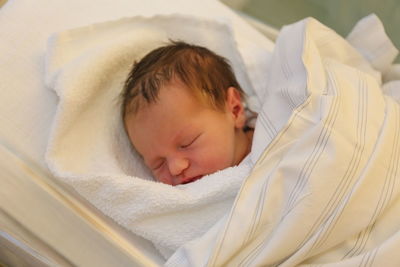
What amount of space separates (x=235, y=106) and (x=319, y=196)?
0.26 m

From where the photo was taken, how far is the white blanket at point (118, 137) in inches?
30.5

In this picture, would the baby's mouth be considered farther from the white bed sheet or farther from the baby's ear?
the white bed sheet

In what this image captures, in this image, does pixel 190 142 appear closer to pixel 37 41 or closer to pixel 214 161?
pixel 214 161

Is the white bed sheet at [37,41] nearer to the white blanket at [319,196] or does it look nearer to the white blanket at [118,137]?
the white blanket at [118,137]

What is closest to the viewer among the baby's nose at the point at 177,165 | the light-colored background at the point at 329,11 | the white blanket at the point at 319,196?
the white blanket at the point at 319,196

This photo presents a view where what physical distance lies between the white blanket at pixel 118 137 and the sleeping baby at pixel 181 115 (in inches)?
1.7

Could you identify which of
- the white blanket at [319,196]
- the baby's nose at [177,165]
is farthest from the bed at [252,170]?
the baby's nose at [177,165]

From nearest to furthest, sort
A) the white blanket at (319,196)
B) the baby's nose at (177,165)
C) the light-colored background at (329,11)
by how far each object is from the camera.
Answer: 1. the white blanket at (319,196)
2. the baby's nose at (177,165)
3. the light-colored background at (329,11)

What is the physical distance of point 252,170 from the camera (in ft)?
2.45

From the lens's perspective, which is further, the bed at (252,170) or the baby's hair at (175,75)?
the baby's hair at (175,75)

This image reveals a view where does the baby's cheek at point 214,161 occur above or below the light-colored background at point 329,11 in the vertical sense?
below

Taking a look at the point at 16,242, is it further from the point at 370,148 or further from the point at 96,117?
the point at 370,148

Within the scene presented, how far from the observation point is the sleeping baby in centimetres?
83

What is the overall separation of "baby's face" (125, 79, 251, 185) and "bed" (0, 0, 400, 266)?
0.24ft
